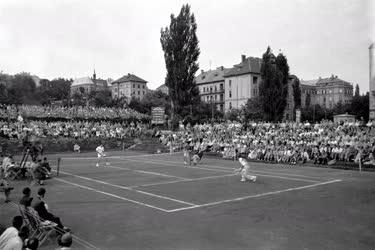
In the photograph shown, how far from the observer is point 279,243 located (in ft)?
33.1

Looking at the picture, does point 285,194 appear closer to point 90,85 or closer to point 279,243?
point 279,243

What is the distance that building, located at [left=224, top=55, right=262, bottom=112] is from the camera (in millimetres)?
95750

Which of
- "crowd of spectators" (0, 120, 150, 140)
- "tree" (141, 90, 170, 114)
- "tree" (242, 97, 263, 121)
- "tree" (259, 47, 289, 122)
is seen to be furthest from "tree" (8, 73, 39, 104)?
"tree" (259, 47, 289, 122)

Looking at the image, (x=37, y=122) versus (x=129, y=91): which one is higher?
(x=129, y=91)

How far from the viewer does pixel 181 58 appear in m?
56.9

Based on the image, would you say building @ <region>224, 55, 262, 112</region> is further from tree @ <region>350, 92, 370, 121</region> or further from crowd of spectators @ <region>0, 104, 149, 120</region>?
crowd of spectators @ <region>0, 104, 149, 120</region>

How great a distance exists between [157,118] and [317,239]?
48900mm

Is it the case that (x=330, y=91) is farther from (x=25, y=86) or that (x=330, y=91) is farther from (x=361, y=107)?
(x=25, y=86)

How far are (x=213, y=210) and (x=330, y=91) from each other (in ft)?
510

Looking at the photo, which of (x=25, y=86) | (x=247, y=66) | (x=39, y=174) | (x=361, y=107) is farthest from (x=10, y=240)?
(x=25, y=86)

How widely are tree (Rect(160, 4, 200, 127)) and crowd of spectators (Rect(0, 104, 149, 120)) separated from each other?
1133 cm

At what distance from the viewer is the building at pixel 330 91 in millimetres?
152250

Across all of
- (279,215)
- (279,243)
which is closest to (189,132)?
(279,215)

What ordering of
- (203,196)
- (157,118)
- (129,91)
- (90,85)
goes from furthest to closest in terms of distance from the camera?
(90,85) < (129,91) < (157,118) < (203,196)
